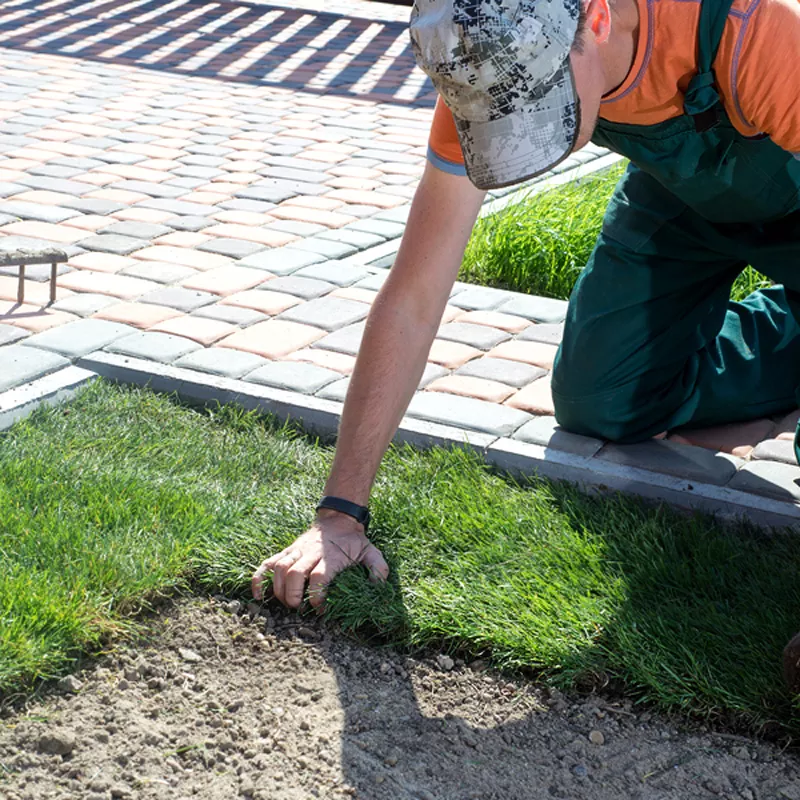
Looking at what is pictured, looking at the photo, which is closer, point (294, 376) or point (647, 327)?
point (647, 327)

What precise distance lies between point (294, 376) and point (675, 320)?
3.95 ft

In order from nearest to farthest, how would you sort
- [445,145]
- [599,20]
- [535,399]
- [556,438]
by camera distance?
1. [599,20]
2. [445,145]
3. [556,438]
4. [535,399]

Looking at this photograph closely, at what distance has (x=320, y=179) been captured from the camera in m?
6.20

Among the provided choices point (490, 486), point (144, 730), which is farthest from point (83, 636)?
point (490, 486)

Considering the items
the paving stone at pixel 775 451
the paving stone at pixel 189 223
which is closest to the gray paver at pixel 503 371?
the paving stone at pixel 775 451

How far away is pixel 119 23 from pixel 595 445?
7.97 meters

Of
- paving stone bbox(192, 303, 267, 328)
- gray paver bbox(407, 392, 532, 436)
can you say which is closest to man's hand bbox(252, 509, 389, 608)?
gray paver bbox(407, 392, 532, 436)

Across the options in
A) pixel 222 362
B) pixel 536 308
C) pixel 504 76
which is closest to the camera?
pixel 504 76

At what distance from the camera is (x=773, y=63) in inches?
100

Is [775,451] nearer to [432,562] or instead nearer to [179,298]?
[432,562]

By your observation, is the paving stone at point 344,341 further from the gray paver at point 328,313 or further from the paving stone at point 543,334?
the paving stone at point 543,334

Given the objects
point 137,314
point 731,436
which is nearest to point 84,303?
point 137,314

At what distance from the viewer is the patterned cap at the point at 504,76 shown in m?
2.25

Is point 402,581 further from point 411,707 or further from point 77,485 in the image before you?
point 77,485
